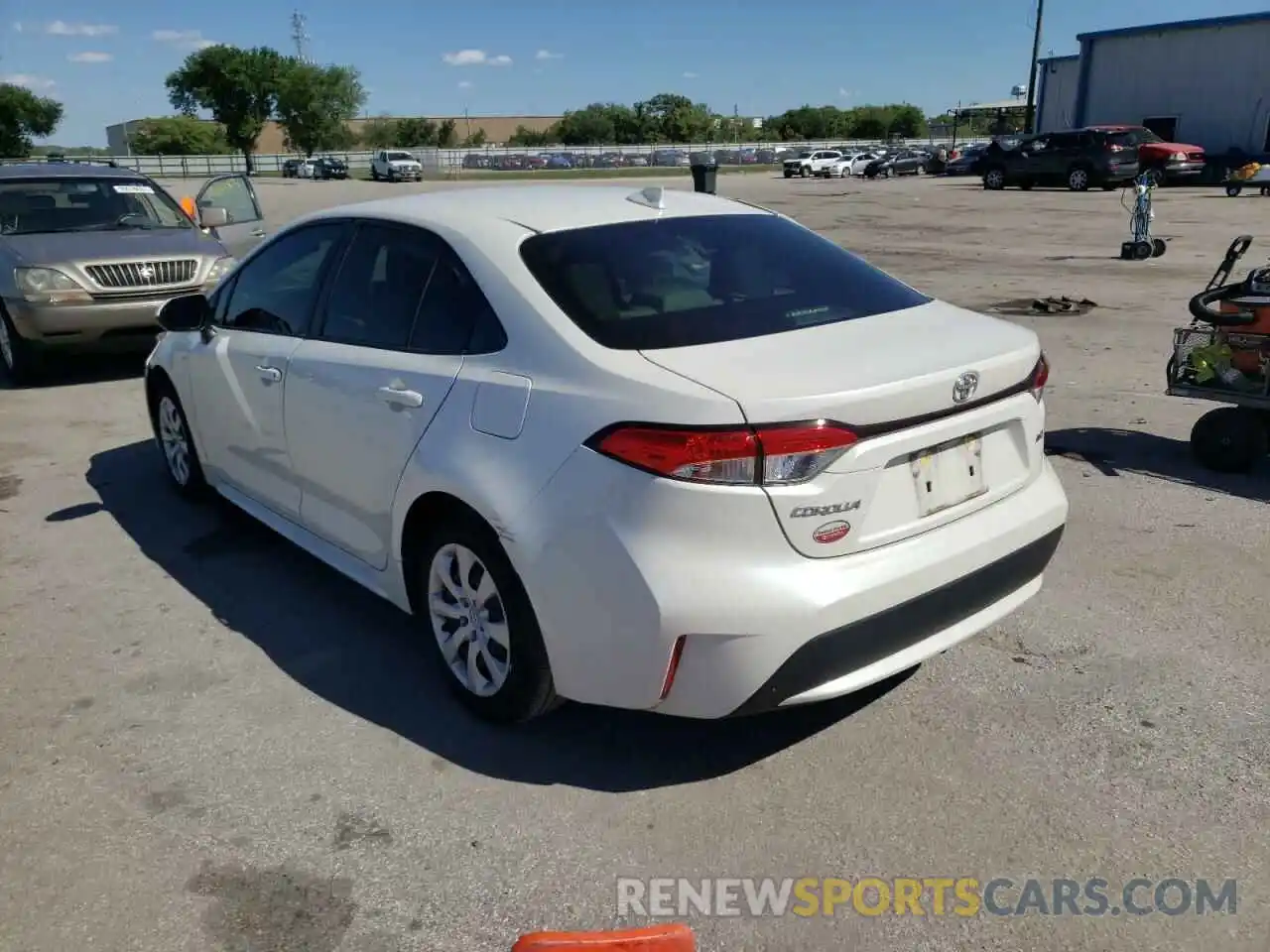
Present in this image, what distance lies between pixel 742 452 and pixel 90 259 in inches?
303

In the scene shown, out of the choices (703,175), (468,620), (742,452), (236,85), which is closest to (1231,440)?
(742,452)

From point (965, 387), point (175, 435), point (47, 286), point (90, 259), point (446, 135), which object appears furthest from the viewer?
point (446, 135)

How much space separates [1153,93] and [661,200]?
1795 inches

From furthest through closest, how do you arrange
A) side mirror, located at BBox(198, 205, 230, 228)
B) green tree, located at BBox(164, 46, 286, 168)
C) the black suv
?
green tree, located at BBox(164, 46, 286, 168), the black suv, side mirror, located at BBox(198, 205, 230, 228)

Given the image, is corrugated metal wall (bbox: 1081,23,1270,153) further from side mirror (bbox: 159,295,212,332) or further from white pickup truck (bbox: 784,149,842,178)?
→ side mirror (bbox: 159,295,212,332)

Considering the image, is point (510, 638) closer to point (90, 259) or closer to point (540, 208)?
point (540, 208)

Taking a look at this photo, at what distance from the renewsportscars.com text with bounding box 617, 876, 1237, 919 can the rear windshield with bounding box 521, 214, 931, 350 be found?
4.85 feet

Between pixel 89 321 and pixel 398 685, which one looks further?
pixel 89 321

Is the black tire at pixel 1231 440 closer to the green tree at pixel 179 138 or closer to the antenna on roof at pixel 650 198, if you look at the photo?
the antenna on roof at pixel 650 198

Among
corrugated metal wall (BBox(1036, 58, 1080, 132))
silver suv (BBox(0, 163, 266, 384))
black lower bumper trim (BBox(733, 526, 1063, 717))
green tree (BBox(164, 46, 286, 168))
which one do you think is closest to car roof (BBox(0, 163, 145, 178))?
silver suv (BBox(0, 163, 266, 384))

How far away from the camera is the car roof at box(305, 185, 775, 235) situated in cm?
358

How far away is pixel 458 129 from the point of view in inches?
5266

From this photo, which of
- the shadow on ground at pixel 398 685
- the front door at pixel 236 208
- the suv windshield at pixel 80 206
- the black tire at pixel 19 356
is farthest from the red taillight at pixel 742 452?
the front door at pixel 236 208

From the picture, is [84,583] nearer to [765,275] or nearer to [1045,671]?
[765,275]
